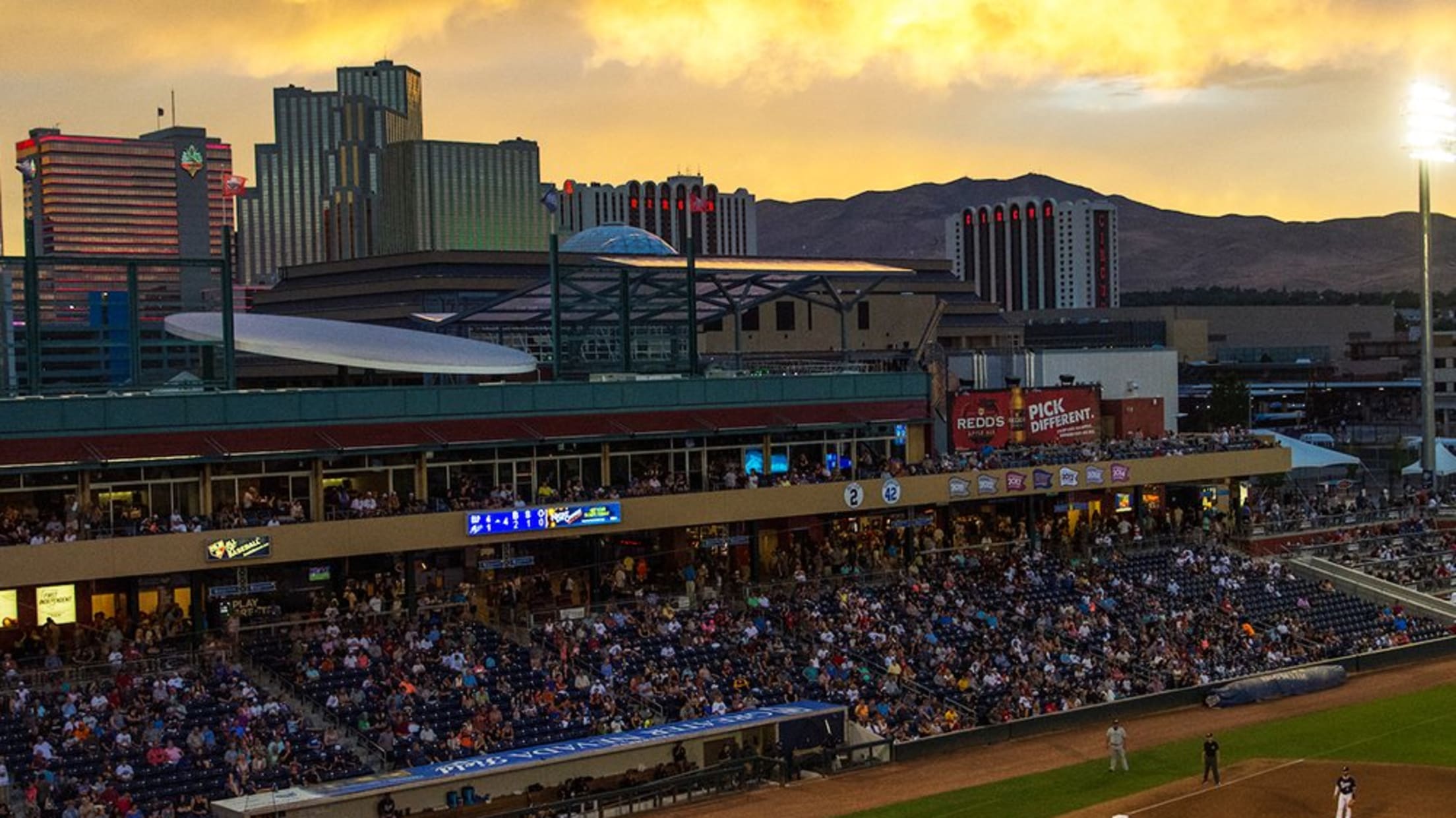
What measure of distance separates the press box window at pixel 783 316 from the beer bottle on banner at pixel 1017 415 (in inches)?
1457

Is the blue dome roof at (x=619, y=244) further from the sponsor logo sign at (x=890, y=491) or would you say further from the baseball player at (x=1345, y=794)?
the baseball player at (x=1345, y=794)

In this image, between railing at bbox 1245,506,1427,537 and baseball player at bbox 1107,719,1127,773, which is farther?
railing at bbox 1245,506,1427,537

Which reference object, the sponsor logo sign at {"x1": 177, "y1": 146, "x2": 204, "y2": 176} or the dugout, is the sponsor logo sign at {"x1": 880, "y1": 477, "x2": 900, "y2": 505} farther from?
the sponsor logo sign at {"x1": 177, "y1": 146, "x2": 204, "y2": 176}

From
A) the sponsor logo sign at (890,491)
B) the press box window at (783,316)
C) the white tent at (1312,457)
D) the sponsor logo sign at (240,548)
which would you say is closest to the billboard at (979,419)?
the sponsor logo sign at (890,491)

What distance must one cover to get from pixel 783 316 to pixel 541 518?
5540 cm

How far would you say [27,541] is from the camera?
1667 inches

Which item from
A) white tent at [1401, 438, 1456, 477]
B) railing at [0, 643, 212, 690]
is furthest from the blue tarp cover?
railing at [0, 643, 212, 690]

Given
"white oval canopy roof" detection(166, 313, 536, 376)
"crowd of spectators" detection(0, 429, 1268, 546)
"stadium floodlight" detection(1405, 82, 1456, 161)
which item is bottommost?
"crowd of spectators" detection(0, 429, 1268, 546)

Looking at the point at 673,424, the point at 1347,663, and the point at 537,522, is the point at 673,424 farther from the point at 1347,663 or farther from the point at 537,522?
the point at 1347,663

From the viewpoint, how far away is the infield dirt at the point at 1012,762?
41.3m

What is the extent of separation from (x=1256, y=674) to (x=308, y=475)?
30140 mm

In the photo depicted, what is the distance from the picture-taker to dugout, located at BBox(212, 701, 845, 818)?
120ft

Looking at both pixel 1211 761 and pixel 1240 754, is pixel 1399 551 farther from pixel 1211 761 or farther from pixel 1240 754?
pixel 1211 761

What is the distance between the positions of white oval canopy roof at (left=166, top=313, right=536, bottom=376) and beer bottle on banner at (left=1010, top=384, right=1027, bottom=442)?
2154 cm
